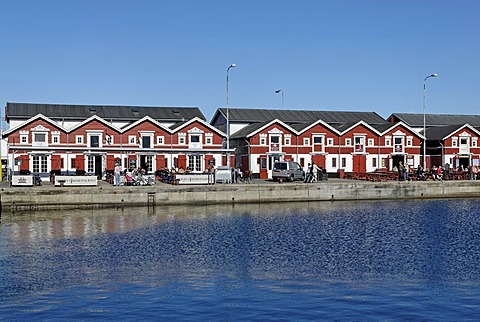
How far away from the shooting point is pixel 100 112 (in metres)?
75.0

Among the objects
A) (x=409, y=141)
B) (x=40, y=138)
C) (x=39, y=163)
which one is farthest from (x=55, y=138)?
(x=409, y=141)

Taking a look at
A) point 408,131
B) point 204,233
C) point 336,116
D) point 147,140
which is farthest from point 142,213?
point 336,116

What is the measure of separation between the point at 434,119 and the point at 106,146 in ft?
174

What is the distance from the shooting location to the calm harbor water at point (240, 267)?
707 inches

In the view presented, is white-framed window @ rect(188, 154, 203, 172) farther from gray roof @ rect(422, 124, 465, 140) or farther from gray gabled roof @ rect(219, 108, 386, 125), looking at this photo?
gray roof @ rect(422, 124, 465, 140)

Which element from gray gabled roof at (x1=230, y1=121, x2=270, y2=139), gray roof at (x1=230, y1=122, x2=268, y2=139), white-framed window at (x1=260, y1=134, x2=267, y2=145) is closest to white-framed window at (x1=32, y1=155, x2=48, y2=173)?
gray gabled roof at (x1=230, y1=121, x2=270, y2=139)

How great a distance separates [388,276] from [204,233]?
13.9 metres

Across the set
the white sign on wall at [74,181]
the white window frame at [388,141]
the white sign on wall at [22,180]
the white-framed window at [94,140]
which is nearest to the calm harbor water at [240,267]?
the white sign on wall at [74,181]

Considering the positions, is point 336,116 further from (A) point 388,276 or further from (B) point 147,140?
(A) point 388,276

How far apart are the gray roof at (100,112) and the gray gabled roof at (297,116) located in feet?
18.4

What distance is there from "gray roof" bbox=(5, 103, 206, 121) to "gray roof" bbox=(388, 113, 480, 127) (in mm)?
32101

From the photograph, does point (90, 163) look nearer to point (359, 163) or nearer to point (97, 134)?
point (97, 134)

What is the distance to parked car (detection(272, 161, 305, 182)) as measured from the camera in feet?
191

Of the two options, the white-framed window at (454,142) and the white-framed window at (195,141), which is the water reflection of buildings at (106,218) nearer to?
the white-framed window at (195,141)
